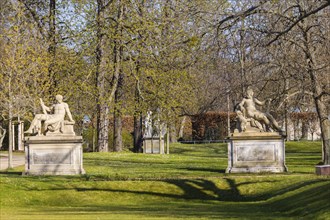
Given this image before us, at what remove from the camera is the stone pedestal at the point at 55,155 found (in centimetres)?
2973

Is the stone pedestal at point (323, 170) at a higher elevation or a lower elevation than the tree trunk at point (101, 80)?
lower

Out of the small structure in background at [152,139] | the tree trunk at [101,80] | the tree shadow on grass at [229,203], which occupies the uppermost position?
the tree trunk at [101,80]

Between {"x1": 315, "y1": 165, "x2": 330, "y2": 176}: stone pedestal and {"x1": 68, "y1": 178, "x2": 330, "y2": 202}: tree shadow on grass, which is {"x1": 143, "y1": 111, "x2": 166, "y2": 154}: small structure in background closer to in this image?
{"x1": 315, "y1": 165, "x2": 330, "y2": 176}: stone pedestal

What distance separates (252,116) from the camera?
101 ft

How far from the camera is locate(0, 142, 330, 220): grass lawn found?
19.6m

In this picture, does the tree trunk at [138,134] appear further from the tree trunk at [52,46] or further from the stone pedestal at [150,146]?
the tree trunk at [52,46]

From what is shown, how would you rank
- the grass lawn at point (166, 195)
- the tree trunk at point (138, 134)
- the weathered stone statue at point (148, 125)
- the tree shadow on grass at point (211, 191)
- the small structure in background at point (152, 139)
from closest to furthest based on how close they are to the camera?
the grass lawn at point (166, 195) < the tree shadow on grass at point (211, 191) < the weathered stone statue at point (148, 125) < the tree trunk at point (138, 134) < the small structure in background at point (152, 139)

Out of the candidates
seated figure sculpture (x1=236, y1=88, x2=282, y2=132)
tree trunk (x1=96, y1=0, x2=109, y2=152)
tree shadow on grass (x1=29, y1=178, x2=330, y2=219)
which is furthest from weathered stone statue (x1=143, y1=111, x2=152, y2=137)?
tree shadow on grass (x1=29, y1=178, x2=330, y2=219)

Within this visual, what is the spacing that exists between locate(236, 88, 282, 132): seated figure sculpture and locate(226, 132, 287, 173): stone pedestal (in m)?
0.40

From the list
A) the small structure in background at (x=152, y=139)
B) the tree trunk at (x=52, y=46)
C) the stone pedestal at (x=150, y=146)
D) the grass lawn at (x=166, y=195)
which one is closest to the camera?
the grass lawn at (x=166, y=195)

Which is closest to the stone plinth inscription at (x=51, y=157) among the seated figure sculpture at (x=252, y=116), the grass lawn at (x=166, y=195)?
the grass lawn at (x=166, y=195)

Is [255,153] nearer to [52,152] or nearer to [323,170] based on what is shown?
[323,170]

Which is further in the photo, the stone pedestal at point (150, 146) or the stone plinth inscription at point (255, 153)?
the stone pedestal at point (150, 146)

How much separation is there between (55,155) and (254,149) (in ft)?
24.2
